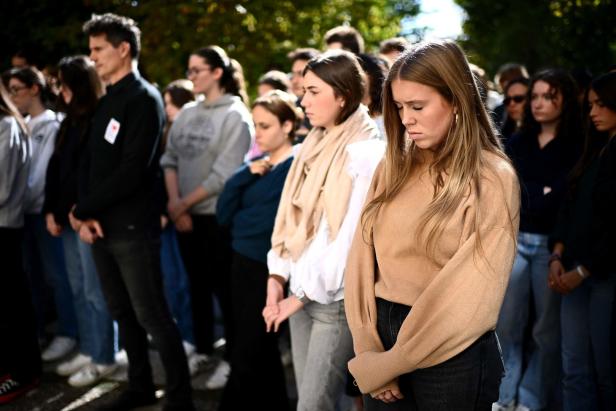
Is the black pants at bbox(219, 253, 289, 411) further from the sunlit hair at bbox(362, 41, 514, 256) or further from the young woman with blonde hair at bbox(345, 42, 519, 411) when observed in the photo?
the sunlit hair at bbox(362, 41, 514, 256)

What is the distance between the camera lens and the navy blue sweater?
363cm

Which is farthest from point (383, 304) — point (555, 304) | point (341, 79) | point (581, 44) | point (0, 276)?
point (581, 44)

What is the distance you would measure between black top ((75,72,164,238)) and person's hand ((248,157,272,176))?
24.1 inches

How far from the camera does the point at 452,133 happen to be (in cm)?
210

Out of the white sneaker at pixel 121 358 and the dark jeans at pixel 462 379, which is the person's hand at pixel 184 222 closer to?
the white sneaker at pixel 121 358

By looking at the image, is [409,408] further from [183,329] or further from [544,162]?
[183,329]

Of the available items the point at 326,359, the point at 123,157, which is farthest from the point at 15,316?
the point at 326,359

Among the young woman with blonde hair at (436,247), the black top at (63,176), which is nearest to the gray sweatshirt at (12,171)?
the black top at (63,176)

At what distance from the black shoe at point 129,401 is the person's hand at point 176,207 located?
1.23m

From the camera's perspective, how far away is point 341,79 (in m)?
3.01

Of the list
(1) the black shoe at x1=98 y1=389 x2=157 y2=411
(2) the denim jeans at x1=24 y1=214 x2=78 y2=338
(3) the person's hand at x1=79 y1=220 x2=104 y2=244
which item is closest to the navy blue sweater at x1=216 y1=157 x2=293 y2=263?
(3) the person's hand at x1=79 y1=220 x2=104 y2=244

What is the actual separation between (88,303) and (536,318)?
9.57 feet

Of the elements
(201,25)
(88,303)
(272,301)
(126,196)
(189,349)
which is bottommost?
(189,349)

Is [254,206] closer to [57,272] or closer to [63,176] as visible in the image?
[63,176]
